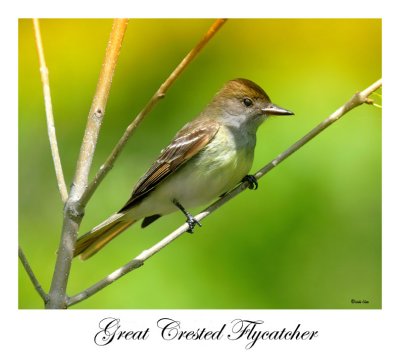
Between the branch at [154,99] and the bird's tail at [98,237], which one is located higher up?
the branch at [154,99]

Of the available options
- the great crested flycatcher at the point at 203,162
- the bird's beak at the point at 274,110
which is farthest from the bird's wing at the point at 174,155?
the bird's beak at the point at 274,110

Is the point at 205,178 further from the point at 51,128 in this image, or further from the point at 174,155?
the point at 51,128

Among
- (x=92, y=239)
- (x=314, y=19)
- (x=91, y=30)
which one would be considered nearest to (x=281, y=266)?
(x=92, y=239)

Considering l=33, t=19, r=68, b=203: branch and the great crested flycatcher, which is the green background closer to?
the great crested flycatcher

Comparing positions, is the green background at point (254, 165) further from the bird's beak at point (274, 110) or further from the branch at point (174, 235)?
the branch at point (174, 235)

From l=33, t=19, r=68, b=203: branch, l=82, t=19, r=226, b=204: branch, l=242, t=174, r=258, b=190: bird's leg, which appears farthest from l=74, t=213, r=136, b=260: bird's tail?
l=82, t=19, r=226, b=204: branch

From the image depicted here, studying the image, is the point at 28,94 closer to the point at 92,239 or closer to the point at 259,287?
the point at 92,239
